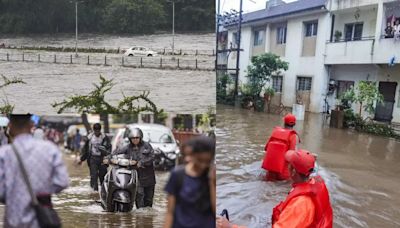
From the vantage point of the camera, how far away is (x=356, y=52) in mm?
2715

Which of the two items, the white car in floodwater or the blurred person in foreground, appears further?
the white car in floodwater

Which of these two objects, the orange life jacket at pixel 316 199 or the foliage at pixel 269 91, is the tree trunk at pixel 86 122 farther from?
the foliage at pixel 269 91

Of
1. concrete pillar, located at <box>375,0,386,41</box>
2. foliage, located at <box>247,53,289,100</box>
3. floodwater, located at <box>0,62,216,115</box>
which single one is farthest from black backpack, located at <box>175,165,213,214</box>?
concrete pillar, located at <box>375,0,386,41</box>

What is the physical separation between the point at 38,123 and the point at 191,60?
2.10ft

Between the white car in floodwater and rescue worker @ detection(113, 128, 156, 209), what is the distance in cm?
32

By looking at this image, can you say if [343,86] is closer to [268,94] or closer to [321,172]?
[268,94]

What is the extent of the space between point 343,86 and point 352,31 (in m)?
0.40

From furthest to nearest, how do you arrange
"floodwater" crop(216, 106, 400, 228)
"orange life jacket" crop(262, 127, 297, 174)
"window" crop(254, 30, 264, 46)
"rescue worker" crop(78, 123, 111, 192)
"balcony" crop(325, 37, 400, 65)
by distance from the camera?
"orange life jacket" crop(262, 127, 297, 174) < "floodwater" crop(216, 106, 400, 228) < "balcony" crop(325, 37, 400, 65) < "window" crop(254, 30, 264, 46) < "rescue worker" crop(78, 123, 111, 192)

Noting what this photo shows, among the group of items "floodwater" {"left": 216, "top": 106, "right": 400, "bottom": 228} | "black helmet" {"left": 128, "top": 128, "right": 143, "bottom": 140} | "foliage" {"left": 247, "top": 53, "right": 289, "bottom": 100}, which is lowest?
"floodwater" {"left": 216, "top": 106, "right": 400, "bottom": 228}

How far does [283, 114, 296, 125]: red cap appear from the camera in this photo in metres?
2.62

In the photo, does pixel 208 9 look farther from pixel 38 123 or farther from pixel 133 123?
pixel 38 123

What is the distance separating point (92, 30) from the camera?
5.40ft

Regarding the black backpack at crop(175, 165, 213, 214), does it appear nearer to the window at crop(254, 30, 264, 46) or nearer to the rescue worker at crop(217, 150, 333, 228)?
the rescue worker at crop(217, 150, 333, 228)

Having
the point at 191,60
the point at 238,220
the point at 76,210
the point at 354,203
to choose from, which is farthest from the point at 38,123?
the point at 354,203
